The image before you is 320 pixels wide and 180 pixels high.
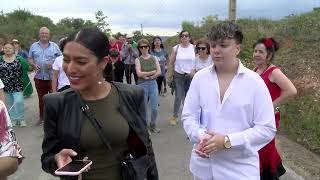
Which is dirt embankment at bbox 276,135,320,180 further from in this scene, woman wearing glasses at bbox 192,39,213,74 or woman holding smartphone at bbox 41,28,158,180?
woman holding smartphone at bbox 41,28,158,180

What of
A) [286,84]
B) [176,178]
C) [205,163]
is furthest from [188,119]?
[176,178]

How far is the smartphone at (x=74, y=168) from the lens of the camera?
90.5 inches

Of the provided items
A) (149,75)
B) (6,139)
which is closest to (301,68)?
(149,75)

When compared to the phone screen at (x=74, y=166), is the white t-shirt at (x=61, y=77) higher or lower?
lower

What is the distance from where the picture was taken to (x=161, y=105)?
12.0m

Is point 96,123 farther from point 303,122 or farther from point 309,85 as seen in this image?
point 309,85

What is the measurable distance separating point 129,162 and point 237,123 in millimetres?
872

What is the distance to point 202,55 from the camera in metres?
8.90

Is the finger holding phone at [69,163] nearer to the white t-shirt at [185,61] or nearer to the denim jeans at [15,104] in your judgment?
the white t-shirt at [185,61]

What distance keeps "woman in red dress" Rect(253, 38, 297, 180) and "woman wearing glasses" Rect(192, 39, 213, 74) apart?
4.06m

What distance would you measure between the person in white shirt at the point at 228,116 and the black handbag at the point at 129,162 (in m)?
0.53

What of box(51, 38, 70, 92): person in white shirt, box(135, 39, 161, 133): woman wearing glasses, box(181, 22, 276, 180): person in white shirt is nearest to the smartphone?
box(181, 22, 276, 180): person in white shirt

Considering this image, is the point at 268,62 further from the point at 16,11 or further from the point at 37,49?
the point at 16,11

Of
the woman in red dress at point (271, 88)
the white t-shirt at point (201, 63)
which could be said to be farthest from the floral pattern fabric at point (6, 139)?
the white t-shirt at point (201, 63)
